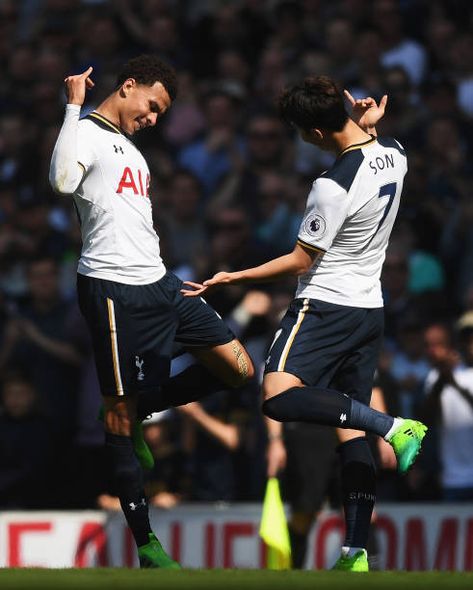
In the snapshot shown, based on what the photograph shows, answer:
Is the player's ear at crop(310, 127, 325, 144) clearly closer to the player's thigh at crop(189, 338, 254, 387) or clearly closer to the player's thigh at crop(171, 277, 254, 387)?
the player's thigh at crop(171, 277, 254, 387)

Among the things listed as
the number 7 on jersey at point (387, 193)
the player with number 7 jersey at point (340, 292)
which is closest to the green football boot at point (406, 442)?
the player with number 7 jersey at point (340, 292)

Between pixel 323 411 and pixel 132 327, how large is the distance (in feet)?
3.33

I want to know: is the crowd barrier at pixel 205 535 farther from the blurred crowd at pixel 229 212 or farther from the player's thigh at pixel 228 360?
the player's thigh at pixel 228 360

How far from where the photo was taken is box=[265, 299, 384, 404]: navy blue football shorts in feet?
24.7

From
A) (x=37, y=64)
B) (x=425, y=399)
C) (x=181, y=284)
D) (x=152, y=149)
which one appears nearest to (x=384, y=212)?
(x=181, y=284)

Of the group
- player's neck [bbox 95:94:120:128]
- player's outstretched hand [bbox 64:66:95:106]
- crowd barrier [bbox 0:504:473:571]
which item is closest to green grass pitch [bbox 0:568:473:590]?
player's outstretched hand [bbox 64:66:95:106]

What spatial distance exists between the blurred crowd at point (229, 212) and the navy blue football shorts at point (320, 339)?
2867 millimetres

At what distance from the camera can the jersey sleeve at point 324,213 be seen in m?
7.29

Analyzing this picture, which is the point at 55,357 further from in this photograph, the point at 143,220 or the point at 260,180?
the point at 143,220

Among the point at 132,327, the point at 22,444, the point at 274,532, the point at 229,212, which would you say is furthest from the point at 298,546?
the point at 132,327

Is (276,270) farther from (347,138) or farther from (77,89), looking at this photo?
(77,89)

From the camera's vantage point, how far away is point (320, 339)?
7523mm

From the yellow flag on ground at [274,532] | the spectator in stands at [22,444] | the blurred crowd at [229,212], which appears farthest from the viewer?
the spectator in stands at [22,444]

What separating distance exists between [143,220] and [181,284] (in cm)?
48
